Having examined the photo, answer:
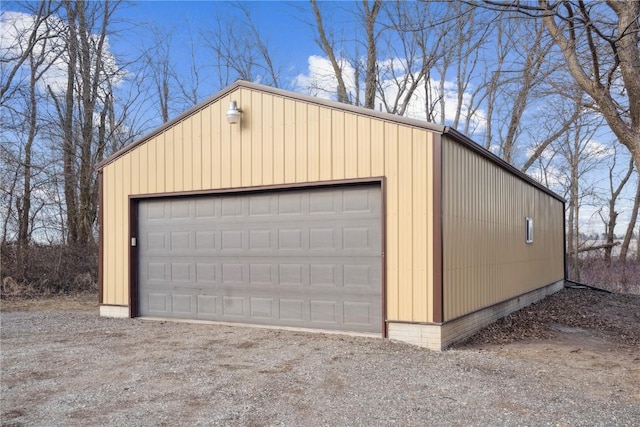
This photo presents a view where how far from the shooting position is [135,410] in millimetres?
4082

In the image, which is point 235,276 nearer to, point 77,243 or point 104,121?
point 77,243

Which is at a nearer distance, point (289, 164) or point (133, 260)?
point (289, 164)

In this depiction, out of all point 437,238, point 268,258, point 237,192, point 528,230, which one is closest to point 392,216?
point 437,238

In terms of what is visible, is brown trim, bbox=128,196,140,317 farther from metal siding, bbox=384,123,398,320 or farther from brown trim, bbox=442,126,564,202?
brown trim, bbox=442,126,564,202


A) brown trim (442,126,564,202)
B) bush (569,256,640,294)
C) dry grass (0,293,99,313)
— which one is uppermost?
brown trim (442,126,564,202)

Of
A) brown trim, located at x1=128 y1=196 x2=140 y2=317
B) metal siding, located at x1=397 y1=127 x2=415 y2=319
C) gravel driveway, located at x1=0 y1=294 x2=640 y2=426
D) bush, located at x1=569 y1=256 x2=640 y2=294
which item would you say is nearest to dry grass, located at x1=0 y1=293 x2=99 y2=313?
brown trim, located at x1=128 y1=196 x2=140 y2=317

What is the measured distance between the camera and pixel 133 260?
8.91 m

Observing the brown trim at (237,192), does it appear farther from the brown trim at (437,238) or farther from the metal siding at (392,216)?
the brown trim at (437,238)

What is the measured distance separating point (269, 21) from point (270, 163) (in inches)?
572

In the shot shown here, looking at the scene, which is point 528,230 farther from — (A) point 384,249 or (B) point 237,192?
(B) point 237,192

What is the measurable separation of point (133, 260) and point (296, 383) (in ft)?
16.9

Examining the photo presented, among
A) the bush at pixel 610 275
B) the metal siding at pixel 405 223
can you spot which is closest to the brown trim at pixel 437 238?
the metal siding at pixel 405 223

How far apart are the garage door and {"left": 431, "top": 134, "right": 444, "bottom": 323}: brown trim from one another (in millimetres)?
817

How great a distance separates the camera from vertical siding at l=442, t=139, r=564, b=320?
22.0 feet
